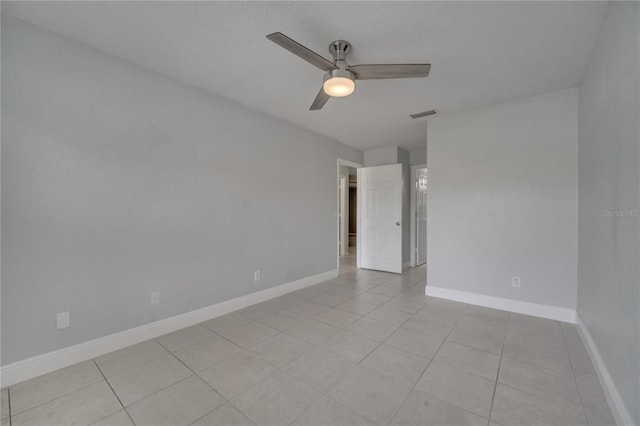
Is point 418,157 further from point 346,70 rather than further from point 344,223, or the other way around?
point 346,70

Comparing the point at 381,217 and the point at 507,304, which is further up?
the point at 381,217

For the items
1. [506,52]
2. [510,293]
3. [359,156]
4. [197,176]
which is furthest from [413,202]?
[197,176]

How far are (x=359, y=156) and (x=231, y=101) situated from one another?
2.99 metres

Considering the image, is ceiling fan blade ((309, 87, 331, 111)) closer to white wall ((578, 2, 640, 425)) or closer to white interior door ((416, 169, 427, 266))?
white wall ((578, 2, 640, 425))

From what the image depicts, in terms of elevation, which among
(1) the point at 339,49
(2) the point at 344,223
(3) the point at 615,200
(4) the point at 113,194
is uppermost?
(1) the point at 339,49

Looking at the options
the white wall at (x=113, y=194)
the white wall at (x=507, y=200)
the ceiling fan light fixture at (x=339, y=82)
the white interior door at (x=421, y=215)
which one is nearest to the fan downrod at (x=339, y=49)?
the ceiling fan light fixture at (x=339, y=82)

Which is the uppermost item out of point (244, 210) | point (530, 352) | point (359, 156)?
point (359, 156)

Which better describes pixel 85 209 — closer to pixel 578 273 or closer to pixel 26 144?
pixel 26 144

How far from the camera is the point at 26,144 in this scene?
6.02ft

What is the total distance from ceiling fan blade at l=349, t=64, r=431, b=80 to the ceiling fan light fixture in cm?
7

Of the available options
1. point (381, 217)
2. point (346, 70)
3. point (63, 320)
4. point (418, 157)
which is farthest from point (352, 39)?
point (418, 157)

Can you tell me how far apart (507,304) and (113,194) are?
4247mm

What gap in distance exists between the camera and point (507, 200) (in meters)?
3.13

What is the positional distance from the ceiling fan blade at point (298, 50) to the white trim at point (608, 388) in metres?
2.64
